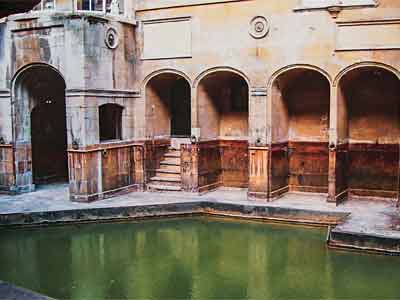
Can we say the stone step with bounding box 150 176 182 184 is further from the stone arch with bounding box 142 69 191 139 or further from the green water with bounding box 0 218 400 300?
the green water with bounding box 0 218 400 300

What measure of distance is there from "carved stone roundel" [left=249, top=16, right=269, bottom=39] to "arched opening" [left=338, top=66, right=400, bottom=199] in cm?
257

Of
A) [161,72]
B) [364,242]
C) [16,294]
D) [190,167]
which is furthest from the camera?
[161,72]

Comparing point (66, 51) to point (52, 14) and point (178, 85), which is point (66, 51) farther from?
point (178, 85)

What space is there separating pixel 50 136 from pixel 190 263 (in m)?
8.60

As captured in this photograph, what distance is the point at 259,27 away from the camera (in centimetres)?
1330

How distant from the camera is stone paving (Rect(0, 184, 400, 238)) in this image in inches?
441

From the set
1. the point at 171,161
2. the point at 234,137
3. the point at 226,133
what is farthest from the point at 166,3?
the point at 171,161

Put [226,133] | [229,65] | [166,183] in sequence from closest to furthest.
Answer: [229,65]
[166,183]
[226,133]

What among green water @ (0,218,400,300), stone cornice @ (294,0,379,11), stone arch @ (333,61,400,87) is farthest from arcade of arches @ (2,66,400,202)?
green water @ (0,218,400,300)

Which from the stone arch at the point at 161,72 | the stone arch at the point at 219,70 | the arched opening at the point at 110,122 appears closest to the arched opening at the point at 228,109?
the stone arch at the point at 219,70

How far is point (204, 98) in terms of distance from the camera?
14.8 metres

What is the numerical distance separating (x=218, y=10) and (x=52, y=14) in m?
4.29

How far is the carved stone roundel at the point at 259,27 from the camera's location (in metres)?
13.2

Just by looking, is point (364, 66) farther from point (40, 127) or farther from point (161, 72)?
point (40, 127)
